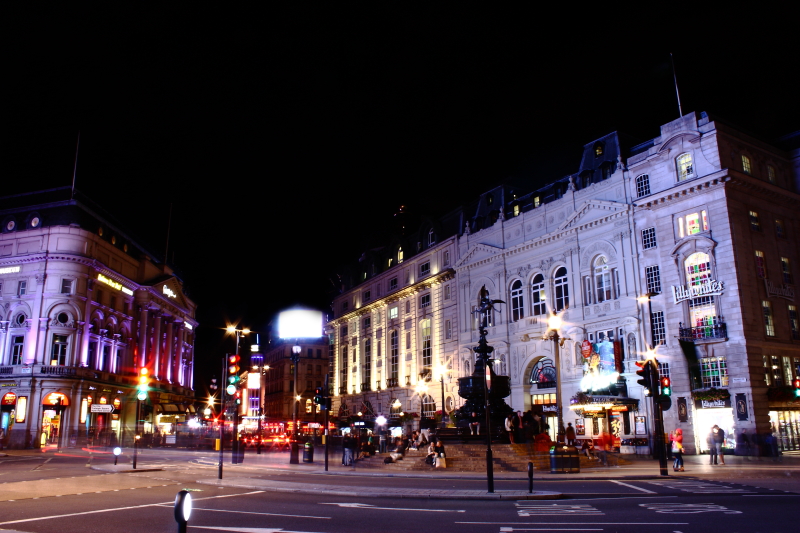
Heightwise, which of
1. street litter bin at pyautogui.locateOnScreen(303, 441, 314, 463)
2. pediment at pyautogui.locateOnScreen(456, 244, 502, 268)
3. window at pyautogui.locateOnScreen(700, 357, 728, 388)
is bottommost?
street litter bin at pyautogui.locateOnScreen(303, 441, 314, 463)

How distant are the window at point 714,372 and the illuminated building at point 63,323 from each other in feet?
144

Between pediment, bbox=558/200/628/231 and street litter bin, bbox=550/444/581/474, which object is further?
pediment, bbox=558/200/628/231

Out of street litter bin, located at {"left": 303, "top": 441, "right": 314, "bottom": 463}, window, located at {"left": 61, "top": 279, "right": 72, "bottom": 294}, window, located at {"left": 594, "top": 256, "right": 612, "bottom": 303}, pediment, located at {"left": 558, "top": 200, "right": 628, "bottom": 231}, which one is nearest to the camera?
street litter bin, located at {"left": 303, "top": 441, "right": 314, "bottom": 463}

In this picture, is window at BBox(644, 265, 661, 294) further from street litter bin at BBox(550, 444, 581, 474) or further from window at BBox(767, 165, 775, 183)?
street litter bin at BBox(550, 444, 581, 474)

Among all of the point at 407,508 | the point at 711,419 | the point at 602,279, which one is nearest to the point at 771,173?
the point at 602,279

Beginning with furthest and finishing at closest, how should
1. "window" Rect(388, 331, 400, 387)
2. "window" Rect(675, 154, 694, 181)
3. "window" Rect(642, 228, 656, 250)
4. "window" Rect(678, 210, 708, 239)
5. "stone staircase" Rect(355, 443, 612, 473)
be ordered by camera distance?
"window" Rect(388, 331, 400, 387) → "window" Rect(642, 228, 656, 250) → "window" Rect(675, 154, 694, 181) → "window" Rect(678, 210, 708, 239) → "stone staircase" Rect(355, 443, 612, 473)

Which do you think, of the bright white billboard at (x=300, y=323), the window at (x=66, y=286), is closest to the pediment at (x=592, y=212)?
the window at (x=66, y=286)

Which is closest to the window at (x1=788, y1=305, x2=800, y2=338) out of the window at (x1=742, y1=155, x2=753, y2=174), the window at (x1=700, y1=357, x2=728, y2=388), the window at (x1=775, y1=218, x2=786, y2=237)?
the window at (x1=775, y1=218, x2=786, y2=237)

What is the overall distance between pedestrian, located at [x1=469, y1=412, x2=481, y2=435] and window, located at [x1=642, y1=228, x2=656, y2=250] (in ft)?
59.3

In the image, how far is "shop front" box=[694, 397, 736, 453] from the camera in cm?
3425

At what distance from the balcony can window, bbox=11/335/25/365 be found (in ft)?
191

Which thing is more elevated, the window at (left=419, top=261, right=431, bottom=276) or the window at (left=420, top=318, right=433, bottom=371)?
the window at (left=419, top=261, right=431, bottom=276)

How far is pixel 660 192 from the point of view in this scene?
38.8m

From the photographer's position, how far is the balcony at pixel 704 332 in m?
35.0
